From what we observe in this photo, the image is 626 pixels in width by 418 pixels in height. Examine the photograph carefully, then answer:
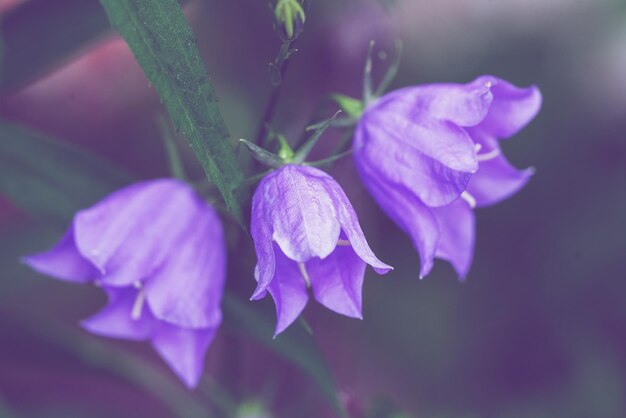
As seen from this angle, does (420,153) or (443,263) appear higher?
(420,153)

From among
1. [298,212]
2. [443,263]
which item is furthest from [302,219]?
[443,263]

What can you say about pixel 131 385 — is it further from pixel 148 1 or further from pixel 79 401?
pixel 148 1

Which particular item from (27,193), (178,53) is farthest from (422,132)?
(27,193)

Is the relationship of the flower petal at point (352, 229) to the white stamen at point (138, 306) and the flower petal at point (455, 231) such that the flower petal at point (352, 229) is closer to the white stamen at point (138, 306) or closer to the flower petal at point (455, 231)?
the flower petal at point (455, 231)

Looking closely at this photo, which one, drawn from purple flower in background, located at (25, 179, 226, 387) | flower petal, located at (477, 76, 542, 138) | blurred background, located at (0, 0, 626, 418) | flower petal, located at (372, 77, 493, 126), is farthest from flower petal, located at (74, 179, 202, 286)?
blurred background, located at (0, 0, 626, 418)

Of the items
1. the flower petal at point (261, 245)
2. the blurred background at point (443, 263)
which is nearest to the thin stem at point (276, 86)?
the flower petal at point (261, 245)

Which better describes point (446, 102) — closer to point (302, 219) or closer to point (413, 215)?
point (413, 215)
